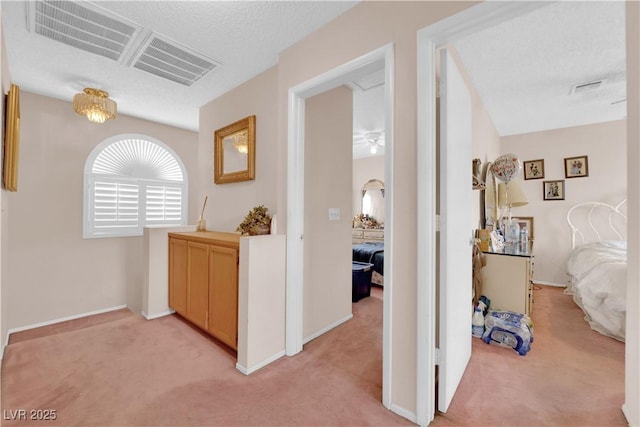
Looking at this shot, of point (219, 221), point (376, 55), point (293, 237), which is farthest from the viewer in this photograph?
point (219, 221)

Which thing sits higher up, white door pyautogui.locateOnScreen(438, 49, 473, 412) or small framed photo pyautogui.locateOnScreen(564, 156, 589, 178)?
small framed photo pyautogui.locateOnScreen(564, 156, 589, 178)

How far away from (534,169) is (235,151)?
459 cm

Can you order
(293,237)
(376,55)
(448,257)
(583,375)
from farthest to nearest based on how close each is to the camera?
(293,237)
(583,375)
(376,55)
(448,257)

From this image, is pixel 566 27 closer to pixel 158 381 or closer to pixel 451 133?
pixel 451 133

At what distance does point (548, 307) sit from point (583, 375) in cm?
163

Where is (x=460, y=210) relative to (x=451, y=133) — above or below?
below

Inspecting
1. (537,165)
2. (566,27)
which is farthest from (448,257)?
(537,165)

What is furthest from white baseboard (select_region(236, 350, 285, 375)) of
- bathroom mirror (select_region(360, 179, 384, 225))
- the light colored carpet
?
bathroom mirror (select_region(360, 179, 384, 225))

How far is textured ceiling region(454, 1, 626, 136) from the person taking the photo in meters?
1.83

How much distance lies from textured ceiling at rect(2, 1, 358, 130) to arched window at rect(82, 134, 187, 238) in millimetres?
687

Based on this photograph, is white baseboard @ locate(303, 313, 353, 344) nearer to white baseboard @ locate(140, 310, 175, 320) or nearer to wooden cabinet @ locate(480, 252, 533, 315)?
wooden cabinet @ locate(480, 252, 533, 315)

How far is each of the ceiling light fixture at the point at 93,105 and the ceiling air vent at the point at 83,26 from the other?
670 mm

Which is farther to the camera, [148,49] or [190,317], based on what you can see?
[190,317]

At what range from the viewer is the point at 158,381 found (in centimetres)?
180
